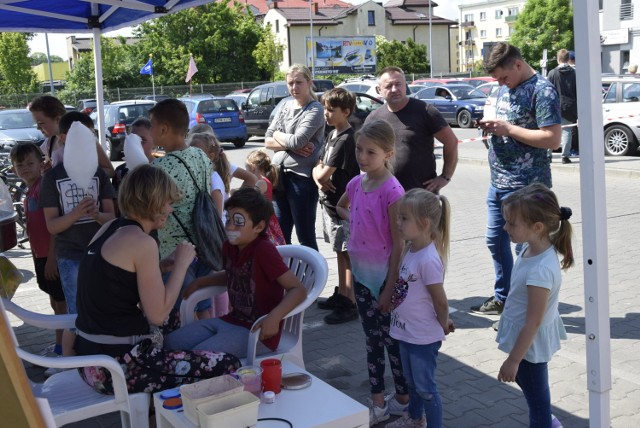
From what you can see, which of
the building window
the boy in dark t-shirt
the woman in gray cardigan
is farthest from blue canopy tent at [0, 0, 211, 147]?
the building window

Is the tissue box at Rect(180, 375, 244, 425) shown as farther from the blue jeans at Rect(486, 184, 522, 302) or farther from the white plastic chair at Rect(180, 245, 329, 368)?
the blue jeans at Rect(486, 184, 522, 302)

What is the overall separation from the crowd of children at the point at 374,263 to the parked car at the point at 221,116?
16.0 metres

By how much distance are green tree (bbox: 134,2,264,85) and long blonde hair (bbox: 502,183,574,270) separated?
1905 inches

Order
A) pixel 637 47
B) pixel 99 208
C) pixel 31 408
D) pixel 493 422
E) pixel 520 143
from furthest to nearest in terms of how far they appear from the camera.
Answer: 1. pixel 637 47
2. pixel 520 143
3. pixel 99 208
4. pixel 493 422
5. pixel 31 408

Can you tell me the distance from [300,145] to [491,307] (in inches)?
79.4

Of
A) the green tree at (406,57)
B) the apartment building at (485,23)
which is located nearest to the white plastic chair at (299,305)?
the green tree at (406,57)

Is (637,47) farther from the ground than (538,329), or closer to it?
farther from the ground

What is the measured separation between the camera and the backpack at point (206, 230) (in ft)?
13.1

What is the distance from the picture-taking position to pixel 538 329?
3029 millimetres

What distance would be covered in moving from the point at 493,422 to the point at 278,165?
278 centimetres

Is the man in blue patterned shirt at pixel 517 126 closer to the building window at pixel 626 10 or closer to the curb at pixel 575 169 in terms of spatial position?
the curb at pixel 575 169

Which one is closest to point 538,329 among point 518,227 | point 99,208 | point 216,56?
point 518,227

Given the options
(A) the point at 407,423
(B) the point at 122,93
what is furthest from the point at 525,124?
Result: (B) the point at 122,93

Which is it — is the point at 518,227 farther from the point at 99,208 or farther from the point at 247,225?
the point at 99,208
